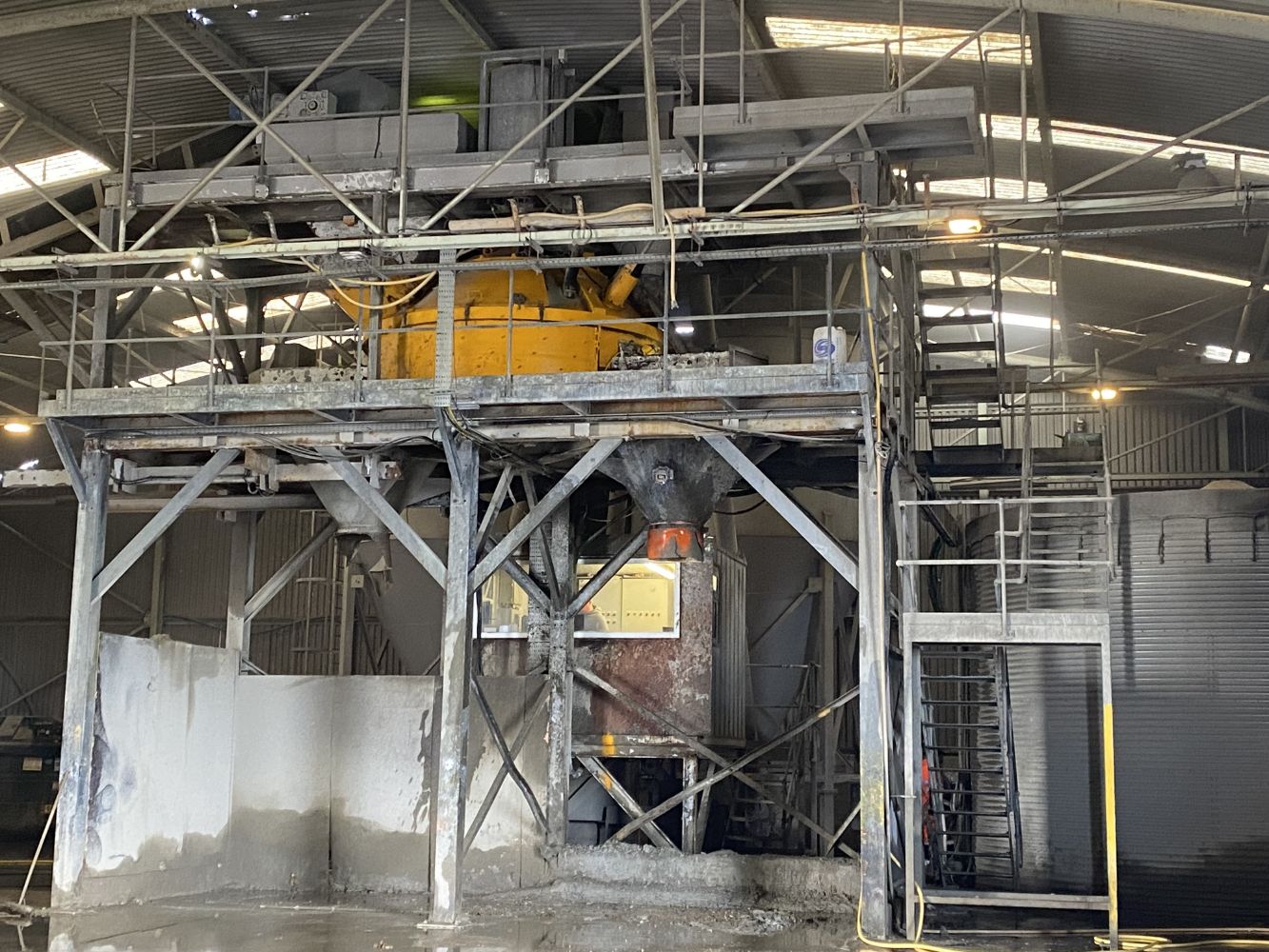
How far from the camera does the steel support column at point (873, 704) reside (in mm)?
12516

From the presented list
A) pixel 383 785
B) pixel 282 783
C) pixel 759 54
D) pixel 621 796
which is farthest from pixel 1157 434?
pixel 282 783

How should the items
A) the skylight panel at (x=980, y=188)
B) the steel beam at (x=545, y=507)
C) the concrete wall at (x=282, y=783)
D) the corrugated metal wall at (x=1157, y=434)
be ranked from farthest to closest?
the corrugated metal wall at (x=1157, y=434)
the skylight panel at (x=980, y=188)
the concrete wall at (x=282, y=783)
the steel beam at (x=545, y=507)

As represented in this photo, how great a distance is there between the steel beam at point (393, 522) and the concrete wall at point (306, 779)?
2484 millimetres

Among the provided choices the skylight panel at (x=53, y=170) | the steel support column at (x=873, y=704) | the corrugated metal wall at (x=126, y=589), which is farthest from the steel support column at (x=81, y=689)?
the corrugated metal wall at (x=126, y=589)

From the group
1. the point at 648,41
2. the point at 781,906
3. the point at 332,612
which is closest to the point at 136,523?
the point at 332,612

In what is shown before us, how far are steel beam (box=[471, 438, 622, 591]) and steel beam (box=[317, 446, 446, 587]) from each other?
1.35ft

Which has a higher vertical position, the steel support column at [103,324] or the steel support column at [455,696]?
the steel support column at [103,324]

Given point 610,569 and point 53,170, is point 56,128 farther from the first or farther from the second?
point 610,569

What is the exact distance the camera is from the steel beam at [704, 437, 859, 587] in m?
13.1

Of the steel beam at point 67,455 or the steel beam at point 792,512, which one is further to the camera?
the steel beam at point 67,455

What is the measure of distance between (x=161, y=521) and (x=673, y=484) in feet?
17.6

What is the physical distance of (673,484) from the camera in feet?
47.3

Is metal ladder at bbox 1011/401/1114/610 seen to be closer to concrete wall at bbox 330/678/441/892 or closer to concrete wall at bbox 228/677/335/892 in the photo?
concrete wall at bbox 330/678/441/892

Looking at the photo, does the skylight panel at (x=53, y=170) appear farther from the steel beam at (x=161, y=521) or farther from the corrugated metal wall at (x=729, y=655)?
the corrugated metal wall at (x=729, y=655)
